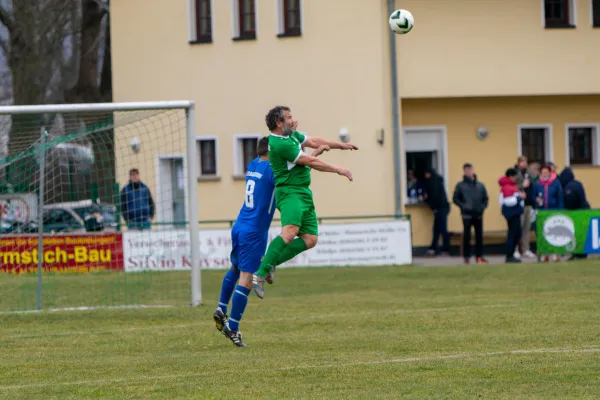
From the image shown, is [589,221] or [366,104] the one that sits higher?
[366,104]

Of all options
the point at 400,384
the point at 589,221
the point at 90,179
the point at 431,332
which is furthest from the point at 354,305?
the point at 589,221

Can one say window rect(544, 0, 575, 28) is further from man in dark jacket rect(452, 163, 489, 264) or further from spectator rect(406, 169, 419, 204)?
man in dark jacket rect(452, 163, 489, 264)

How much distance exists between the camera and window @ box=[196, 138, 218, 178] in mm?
32812

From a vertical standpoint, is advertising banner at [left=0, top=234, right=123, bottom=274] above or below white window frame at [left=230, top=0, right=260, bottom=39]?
below

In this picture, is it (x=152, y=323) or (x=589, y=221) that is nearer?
(x=152, y=323)

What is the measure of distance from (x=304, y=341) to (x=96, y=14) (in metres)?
28.2

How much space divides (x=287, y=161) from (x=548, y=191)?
15317 millimetres

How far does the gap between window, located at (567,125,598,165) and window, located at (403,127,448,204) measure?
138 inches

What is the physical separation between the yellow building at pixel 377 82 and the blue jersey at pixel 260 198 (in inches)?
706

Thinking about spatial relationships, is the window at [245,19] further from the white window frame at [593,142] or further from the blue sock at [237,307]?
the blue sock at [237,307]

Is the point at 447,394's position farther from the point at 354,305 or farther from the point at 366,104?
the point at 366,104

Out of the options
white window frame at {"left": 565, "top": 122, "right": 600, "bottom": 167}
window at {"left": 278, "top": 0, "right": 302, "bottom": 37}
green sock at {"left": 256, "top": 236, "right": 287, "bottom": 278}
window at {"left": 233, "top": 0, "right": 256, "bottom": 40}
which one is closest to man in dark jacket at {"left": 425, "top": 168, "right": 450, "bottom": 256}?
white window frame at {"left": 565, "top": 122, "right": 600, "bottom": 167}

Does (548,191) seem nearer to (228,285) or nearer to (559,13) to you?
(559,13)

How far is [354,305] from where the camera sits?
17.3m
